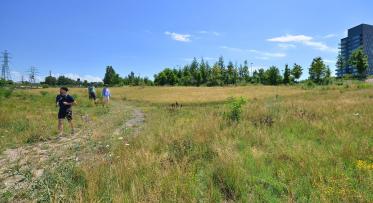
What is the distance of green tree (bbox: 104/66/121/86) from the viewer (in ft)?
433

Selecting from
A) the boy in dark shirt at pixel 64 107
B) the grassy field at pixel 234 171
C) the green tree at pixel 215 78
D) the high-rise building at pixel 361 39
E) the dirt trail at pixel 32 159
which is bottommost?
the dirt trail at pixel 32 159

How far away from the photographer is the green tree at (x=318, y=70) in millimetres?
80688

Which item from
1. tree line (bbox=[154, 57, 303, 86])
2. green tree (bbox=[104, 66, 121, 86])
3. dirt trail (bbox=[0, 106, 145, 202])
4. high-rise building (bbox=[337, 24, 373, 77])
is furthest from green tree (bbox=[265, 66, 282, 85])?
high-rise building (bbox=[337, 24, 373, 77])

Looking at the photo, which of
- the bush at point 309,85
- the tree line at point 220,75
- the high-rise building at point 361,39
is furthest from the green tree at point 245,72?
the high-rise building at point 361,39

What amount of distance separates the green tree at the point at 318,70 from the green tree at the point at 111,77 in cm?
8168

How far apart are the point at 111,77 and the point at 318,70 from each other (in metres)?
86.5

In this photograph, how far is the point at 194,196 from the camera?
4391 mm

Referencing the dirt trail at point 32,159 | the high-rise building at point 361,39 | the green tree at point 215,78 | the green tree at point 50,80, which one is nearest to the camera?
the dirt trail at point 32,159

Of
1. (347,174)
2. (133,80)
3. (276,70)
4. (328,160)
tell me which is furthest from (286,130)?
(133,80)

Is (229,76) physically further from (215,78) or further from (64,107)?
(64,107)

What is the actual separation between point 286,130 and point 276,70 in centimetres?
9083

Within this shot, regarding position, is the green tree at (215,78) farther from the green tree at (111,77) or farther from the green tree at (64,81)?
the green tree at (64,81)

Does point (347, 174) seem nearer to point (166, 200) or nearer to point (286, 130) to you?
point (166, 200)

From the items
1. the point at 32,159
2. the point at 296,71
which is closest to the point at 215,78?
the point at 296,71
